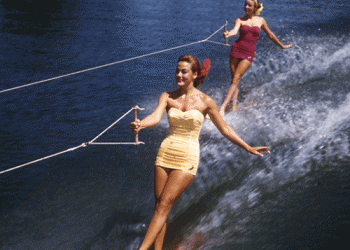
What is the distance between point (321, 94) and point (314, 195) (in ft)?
10.6

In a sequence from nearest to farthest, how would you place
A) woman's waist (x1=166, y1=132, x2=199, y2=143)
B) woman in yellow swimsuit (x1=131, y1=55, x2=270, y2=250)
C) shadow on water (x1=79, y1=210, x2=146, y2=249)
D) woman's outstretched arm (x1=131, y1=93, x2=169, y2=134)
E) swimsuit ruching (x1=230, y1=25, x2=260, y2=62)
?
woman's outstretched arm (x1=131, y1=93, x2=169, y2=134), woman in yellow swimsuit (x1=131, y1=55, x2=270, y2=250), woman's waist (x1=166, y1=132, x2=199, y2=143), shadow on water (x1=79, y1=210, x2=146, y2=249), swimsuit ruching (x1=230, y1=25, x2=260, y2=62)

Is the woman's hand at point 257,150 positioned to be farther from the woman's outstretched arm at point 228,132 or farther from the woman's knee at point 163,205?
the woman's knee at point 163,205

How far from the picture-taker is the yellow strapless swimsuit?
3057 millimetres

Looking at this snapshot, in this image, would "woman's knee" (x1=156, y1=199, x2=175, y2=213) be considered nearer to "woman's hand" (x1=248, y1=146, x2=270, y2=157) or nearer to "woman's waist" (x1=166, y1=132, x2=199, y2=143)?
"woman's waist" (x1=166, y1=132, x2=199, y2=143)

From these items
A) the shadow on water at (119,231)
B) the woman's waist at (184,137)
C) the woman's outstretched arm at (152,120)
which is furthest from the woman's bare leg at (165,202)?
the shadow on water at (119,231)

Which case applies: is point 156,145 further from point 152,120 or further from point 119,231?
point 152,120

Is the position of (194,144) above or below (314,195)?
above

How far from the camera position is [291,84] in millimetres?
7555

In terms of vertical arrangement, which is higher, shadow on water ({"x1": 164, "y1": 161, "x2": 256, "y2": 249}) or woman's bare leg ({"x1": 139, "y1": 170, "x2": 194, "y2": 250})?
woman's bare leg ({"x1": 139, "y1": 170, "x2": 194, "y2": 250})

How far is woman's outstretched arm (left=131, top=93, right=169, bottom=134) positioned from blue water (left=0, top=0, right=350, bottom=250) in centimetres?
125

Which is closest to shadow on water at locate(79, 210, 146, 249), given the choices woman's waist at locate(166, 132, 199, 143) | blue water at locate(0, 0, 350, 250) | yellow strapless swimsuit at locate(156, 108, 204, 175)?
blue water at locate(0, 0, 350, 250)

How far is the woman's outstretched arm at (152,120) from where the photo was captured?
288cm

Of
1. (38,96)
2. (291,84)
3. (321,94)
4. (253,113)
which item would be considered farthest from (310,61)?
(38,96)

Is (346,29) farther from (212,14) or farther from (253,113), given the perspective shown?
(253,113)
